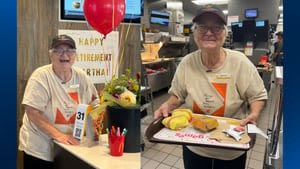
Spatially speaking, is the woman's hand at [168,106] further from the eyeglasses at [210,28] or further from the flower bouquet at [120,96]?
the flower bouquet at [120,96]

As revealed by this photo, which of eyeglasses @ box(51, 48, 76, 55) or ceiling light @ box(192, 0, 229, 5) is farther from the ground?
ceiling light @ box(192, 0, 229, 5)

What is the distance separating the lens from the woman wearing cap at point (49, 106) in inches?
82.6

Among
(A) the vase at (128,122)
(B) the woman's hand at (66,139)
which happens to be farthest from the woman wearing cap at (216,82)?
(B) the woman's hand at (66,139)

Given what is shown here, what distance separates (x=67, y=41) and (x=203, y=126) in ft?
4.86

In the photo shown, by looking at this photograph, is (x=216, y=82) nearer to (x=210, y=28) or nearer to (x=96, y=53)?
(x=210, y=28)

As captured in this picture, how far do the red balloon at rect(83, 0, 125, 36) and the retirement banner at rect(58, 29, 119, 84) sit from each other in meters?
0.80

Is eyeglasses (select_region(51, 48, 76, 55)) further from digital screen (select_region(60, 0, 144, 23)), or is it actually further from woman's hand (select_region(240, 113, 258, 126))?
woman's hand (select_region(240, 113, 258, 126))

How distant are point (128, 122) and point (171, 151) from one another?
486 millimetres

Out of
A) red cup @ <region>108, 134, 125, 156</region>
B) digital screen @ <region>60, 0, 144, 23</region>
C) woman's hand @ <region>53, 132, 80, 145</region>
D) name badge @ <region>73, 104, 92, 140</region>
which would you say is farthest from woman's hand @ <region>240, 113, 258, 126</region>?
digital screen @ <region>60, 0, 144, 23</region>

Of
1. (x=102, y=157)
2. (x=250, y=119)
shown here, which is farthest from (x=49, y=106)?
(x=250, y=119)

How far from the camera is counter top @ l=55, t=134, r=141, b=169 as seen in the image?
5.30ft

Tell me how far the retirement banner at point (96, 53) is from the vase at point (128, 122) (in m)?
1.38
